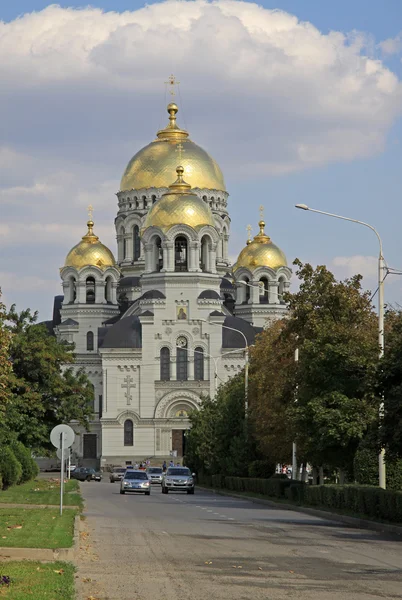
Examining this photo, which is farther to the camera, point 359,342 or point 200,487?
point 200,487

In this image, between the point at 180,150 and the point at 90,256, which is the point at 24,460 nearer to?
the point at 90,256

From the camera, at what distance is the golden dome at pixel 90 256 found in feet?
371

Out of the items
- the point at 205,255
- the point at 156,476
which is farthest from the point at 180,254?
the point at 156,476

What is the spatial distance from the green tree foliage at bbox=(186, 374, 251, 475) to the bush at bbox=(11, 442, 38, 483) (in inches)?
345

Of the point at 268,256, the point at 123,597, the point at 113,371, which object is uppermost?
the point at 268,256

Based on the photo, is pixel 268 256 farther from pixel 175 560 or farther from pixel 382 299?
pixel 175 560

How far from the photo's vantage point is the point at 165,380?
10262 centimetres

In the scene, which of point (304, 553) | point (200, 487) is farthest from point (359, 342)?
point (200, 487)

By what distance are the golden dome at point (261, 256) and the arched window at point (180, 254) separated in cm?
931

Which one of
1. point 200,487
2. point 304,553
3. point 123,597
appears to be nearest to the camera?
point 123,597

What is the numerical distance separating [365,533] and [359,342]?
31.9ft

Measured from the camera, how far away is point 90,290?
115 m

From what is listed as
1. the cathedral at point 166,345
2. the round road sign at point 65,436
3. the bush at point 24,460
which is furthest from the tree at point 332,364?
the cathedral at point 166,345

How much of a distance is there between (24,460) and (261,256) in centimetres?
6294
